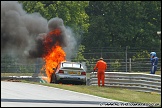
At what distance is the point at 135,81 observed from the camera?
2488cm

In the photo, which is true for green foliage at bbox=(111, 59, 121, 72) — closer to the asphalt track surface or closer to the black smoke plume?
the black smoke plume

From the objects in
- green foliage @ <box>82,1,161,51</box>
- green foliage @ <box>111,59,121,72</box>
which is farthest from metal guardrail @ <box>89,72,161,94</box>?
green foliage @ <box>82,1,161,51</box>

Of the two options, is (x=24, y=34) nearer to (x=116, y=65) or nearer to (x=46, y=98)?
(x=116, y=65)

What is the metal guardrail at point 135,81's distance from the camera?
23822mm

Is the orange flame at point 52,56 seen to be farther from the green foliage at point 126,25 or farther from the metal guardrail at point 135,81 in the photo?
the green foliage at point 126,25

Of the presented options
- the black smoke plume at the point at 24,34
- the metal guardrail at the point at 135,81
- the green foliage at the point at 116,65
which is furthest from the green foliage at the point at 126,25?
the metal guardrail at the point at 135,81

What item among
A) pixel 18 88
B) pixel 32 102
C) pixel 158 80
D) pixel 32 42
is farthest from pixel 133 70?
pixel 32 102

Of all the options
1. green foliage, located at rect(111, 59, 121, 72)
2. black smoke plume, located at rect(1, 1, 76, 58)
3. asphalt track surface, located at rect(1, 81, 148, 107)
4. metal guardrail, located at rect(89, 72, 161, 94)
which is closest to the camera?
asphalt track surface, located at rect(1, 81, 148, 107)

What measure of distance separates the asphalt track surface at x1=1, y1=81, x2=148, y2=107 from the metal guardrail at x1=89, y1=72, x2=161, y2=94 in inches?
187

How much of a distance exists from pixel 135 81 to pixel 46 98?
848 centimetres

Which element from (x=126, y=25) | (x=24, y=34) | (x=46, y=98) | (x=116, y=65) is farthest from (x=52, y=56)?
(x=126, y=25)

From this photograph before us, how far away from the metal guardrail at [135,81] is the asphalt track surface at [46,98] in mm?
4754

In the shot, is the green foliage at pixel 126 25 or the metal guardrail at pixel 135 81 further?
the green foliage at pixel 126 25

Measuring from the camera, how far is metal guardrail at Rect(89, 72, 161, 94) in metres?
23.8
